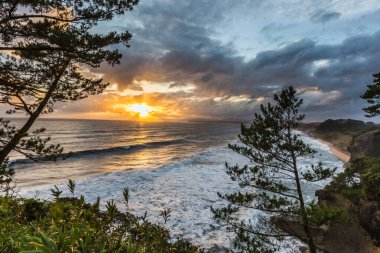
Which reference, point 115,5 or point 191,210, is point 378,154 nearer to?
point 191,210

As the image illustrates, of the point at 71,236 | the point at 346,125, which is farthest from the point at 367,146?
the point at 346,125

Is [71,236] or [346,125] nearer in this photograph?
[71,236]

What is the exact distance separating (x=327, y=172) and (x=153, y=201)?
13.2 meters

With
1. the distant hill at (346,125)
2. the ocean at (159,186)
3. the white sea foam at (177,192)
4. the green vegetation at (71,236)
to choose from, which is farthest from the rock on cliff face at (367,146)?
the distant hill at (346,125)

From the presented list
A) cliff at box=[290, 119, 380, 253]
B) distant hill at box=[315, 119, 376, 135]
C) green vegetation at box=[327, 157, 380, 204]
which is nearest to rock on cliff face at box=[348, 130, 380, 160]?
green vegetation at box=[327, 157, 380, 204]

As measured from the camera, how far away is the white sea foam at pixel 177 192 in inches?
607

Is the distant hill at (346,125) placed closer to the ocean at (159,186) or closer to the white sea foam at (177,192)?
the ocean at (159,186)

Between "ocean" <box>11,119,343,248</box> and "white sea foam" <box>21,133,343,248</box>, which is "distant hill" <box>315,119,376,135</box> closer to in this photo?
"ocean" <box>11,119,343,248</box>

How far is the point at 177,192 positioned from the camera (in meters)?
23.2

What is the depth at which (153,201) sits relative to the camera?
67.1ft

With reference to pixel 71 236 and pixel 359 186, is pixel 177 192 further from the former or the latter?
pixel 71 236

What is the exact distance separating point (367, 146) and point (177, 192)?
32030 mm

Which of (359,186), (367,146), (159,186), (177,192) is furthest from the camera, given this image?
(367,146)

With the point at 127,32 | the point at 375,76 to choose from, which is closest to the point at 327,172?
the point at 127,32
